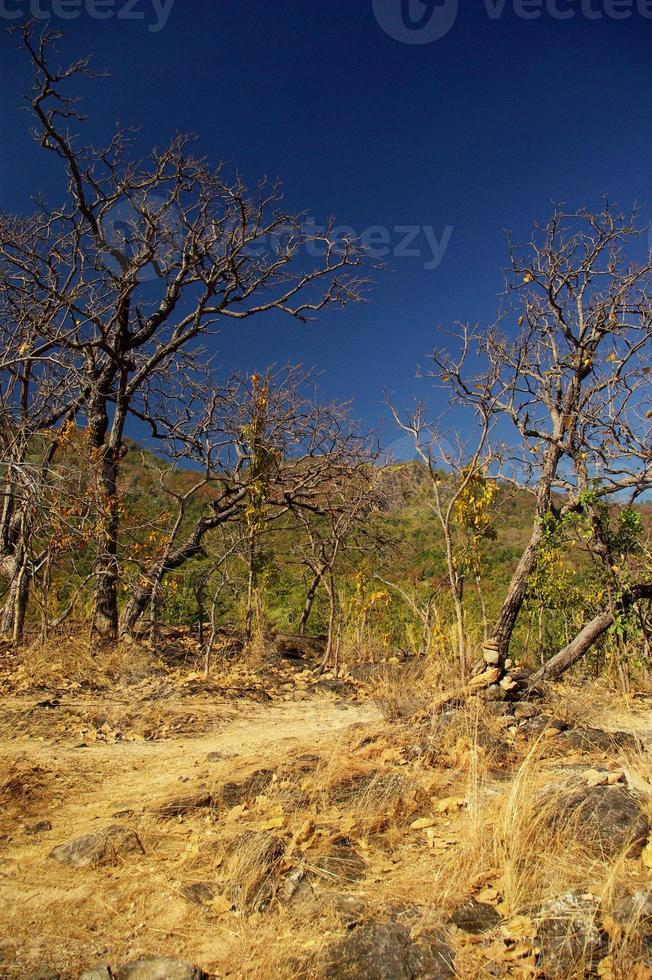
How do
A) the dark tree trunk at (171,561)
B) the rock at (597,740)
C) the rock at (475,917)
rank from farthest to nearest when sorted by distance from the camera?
the dark tree trunk at (171,561) < the rock at (597,740) < the rock at (475,917)

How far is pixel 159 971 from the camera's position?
80.3 inches

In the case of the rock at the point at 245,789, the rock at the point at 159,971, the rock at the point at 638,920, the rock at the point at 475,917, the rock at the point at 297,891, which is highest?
the rock at the point at 638,920

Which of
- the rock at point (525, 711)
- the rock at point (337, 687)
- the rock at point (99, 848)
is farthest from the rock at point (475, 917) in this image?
the rock at point (337, 687)

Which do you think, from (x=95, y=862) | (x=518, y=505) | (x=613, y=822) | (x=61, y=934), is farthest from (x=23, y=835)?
(x=518, y=505)

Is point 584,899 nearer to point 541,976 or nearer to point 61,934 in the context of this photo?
point 541,976

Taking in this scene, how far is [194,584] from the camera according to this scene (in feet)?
32.0

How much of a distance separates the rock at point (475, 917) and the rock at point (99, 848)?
1.52m

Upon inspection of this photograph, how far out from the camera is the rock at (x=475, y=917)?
7.29ft

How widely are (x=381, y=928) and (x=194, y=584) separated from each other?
7895mm

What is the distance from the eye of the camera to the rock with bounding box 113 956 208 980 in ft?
6.60

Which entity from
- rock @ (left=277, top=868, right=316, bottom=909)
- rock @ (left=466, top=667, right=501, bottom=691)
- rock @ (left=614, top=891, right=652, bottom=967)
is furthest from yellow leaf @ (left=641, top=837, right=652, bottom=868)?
rock @ (left=466, top=667, right=501, bottom=691)

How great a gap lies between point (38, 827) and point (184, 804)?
77 centimetres

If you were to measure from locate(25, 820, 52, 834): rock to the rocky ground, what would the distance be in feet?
0.04

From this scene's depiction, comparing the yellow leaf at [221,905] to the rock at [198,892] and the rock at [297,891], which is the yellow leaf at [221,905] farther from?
the rock at [297,891]
